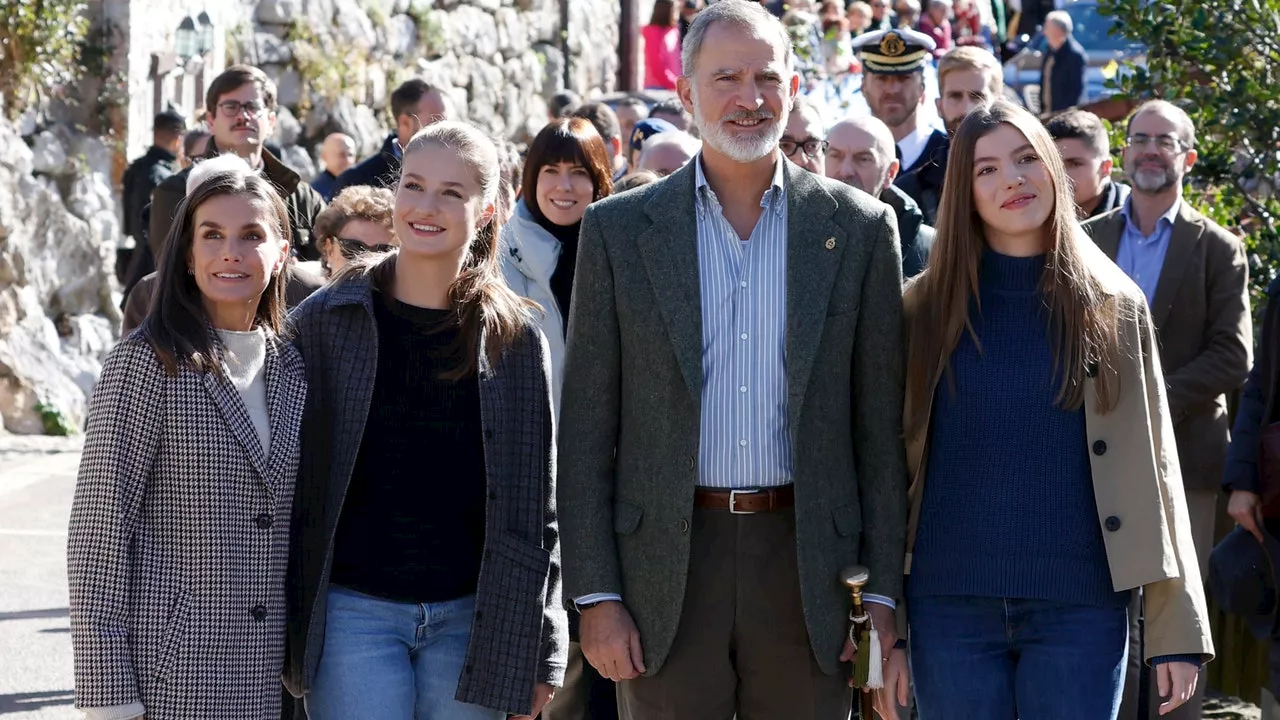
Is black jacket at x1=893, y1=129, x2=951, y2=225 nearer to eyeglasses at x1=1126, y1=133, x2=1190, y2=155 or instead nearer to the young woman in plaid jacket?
eyeglasses at x1=1126, y1=133, x2=1190, y2=155

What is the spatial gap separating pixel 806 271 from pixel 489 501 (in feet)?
2.86

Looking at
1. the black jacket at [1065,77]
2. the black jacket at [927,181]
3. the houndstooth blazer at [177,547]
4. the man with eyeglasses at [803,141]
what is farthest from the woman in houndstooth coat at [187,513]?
the black jacket at [1065,77]

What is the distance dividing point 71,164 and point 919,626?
10015 millimetres

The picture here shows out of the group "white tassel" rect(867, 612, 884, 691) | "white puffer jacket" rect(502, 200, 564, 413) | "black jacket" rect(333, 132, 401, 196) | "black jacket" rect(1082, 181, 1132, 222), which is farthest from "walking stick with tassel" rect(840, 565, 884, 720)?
"black jacket" rect(333, 132, 401, 196)

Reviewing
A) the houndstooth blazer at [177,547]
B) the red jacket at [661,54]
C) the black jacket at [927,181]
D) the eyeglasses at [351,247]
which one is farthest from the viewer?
the red jacket at [661,54]

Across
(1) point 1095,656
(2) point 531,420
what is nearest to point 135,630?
(2) point 531,420

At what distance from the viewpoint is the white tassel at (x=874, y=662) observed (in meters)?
3.71

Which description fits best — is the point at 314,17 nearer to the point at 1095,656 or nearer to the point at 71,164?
the point at 71,164

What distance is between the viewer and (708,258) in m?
3.85

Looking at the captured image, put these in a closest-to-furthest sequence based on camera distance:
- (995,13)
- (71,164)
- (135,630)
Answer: (135,630)
(71,164)
(995,13)

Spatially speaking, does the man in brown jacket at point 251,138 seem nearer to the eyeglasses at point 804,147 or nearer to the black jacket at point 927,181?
the eyeglasses at point 804,147

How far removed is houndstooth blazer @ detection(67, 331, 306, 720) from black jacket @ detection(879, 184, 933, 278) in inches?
92.7

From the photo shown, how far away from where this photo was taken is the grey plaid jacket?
145 inches

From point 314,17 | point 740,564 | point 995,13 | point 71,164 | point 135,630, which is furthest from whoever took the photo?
point 995,13
